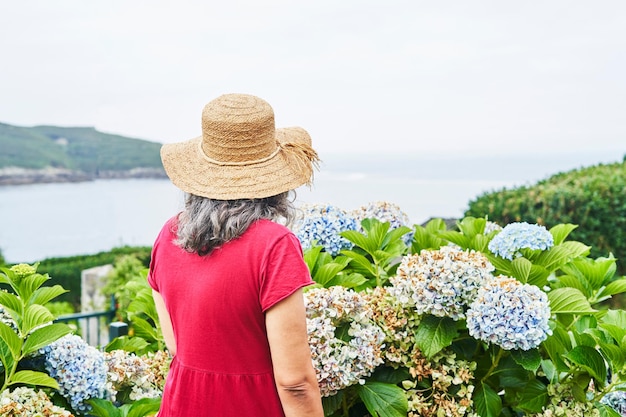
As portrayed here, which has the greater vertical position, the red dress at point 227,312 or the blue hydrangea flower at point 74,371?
the red dress at point 227,312

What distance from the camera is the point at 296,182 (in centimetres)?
174

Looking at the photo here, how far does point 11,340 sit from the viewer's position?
1.95 metres

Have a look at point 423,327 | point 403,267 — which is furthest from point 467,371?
point 403,267

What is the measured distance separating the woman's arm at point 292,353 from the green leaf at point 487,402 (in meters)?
0.88

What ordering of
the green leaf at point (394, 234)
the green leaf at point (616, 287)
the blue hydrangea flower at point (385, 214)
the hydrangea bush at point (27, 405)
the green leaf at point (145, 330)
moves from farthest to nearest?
the blue hydrangea flower at point (385, 214)
the green leaf at point (145, 330)
the green leaf at point (394, 234)
the green leaf at point (616, 287)
the hydrangea bush at point (27, 405)

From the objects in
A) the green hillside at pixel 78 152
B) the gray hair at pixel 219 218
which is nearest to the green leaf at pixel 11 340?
the gray hair at pixel 219 218

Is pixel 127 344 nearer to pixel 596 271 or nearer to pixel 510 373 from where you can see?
pixel 510 373

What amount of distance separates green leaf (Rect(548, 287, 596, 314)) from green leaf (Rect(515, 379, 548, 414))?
0.28 m

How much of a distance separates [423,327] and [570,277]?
0.95 m

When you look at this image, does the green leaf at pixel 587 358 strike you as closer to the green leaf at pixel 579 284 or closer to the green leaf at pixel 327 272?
the green leaf at pixel 579 284

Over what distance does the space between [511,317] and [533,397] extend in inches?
17.8

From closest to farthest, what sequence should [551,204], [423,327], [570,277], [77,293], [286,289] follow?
[286,289]
[423,327]
[570,277]
[551,204]
[77,293]

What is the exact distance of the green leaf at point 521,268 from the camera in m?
2.45

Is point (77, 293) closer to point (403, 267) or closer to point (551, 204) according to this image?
point (551, 204)
